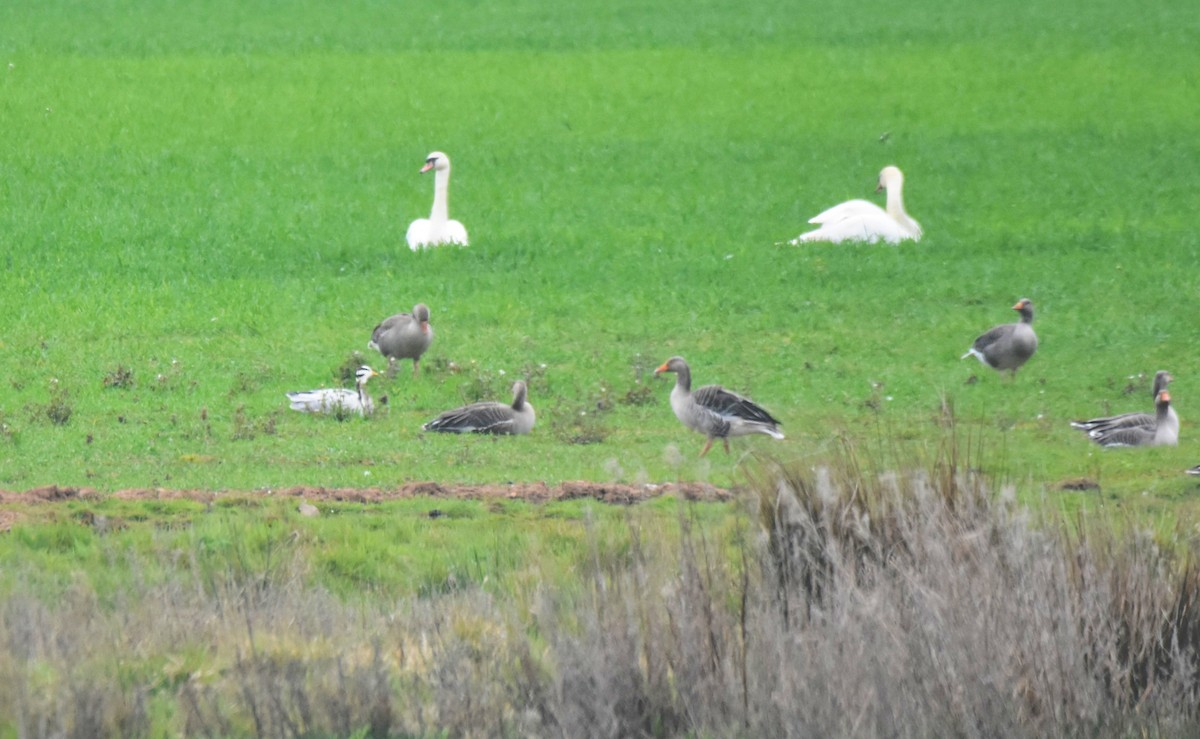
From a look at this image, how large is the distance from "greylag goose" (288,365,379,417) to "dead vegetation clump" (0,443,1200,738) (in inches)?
314

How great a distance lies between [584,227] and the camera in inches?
1093

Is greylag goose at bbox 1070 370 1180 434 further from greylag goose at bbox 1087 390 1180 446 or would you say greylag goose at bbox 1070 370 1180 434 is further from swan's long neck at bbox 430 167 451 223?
swan's long neck at bbox 430 167 451 223

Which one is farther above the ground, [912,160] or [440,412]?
[912,160]

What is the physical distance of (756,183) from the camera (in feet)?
104

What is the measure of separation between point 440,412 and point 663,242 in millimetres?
10165

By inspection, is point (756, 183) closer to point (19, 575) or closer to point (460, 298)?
point (460, 298)

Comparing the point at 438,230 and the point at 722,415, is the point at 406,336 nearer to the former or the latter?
the point at 722,415

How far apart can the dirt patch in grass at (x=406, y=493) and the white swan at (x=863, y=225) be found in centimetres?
1320

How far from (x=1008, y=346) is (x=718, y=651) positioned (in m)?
10.7

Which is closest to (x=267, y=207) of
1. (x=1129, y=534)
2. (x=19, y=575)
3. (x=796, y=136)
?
(x=796, y=136)

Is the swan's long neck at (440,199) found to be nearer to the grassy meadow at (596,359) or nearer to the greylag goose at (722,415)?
the grassy meadow at (596,359)

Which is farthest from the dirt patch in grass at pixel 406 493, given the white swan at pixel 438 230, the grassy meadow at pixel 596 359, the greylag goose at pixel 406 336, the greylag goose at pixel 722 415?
the white swan at pixel 438 230

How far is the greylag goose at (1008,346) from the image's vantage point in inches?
690

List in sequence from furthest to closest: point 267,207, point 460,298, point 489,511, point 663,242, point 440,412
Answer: point 267,207 < point 663,242 < point 460,298 < point 440,412 < point 489,511
